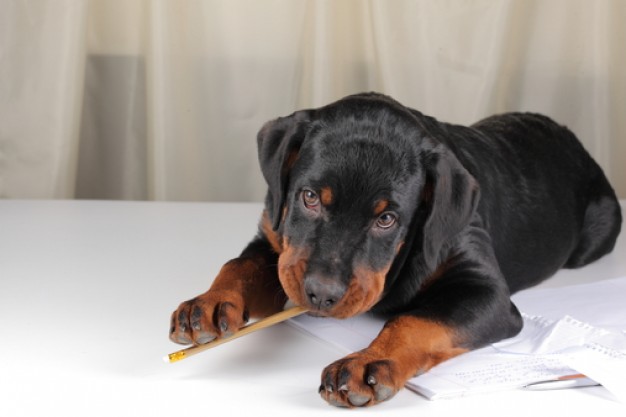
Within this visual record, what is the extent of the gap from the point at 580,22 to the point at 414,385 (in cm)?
288

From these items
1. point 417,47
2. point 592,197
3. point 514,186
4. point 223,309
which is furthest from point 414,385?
point 417,47

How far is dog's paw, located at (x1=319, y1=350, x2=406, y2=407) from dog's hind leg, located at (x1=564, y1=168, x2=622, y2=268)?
1.51 meters

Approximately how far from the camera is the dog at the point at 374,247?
2309 millimetres

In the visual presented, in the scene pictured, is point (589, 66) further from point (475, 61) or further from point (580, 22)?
point (475, 61)

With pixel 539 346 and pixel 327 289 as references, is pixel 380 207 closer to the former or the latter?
pixel 327 289

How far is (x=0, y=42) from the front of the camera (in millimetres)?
4496

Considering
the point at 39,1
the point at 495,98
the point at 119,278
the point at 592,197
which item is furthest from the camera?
the point at 495,98

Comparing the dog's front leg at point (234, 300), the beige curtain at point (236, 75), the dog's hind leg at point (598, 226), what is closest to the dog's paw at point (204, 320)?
→ the dog's front leg at point (234, 300)

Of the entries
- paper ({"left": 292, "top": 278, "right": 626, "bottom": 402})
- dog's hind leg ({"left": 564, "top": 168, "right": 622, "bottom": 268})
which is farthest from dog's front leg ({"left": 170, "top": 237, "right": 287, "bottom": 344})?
dog's hind leg ({"left": 564, "top": 168, "right": 622, "bottom": 268})

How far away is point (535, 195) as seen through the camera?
325 centimetres

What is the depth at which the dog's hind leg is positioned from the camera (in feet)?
11.4

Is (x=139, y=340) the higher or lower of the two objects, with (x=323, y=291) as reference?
lower

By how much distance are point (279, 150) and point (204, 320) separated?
0.52 m

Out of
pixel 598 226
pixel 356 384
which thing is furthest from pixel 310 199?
pixel 598 226
